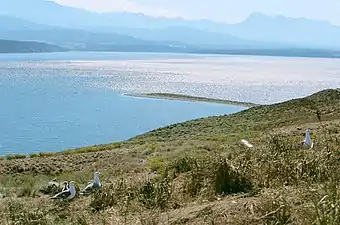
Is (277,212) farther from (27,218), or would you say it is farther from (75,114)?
(75,114)

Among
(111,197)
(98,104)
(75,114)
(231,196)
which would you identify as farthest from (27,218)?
(98,104)

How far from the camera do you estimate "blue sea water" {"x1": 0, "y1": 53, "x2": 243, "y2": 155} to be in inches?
2066

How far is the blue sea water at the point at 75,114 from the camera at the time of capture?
52.5m

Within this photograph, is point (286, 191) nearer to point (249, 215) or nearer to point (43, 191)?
point (249, 215)

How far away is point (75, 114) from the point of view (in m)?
70.6

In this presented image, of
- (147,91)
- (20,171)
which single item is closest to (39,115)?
(147,91)

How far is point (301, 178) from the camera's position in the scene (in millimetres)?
6148

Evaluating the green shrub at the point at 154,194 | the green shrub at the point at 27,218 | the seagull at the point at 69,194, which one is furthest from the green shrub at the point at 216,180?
the seagull at the point at 69,194

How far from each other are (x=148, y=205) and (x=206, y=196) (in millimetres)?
804

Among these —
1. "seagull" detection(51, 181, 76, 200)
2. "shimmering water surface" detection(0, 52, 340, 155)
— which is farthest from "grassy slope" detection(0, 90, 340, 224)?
"shimmering water surface" detection(0, 52, 340, 155)

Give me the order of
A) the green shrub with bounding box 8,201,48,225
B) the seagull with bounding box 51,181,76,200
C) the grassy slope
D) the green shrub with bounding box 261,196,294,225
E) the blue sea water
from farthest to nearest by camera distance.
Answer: the blue sea water
the seagull with bounding box 51,181,76,200
the green shrub with bounding box 8,201,48,225
the grassy slope
the green shrub with bounding box 261,196,294,225

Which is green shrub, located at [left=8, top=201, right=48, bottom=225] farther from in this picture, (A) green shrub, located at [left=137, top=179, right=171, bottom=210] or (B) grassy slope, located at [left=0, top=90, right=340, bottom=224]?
(A) green shrub, located at [left=137, top=179, right=171, bottom=210]

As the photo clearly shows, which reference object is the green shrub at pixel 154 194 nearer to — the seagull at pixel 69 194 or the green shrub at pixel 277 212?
the seagull at pixel 69 194

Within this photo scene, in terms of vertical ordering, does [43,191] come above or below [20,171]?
above
